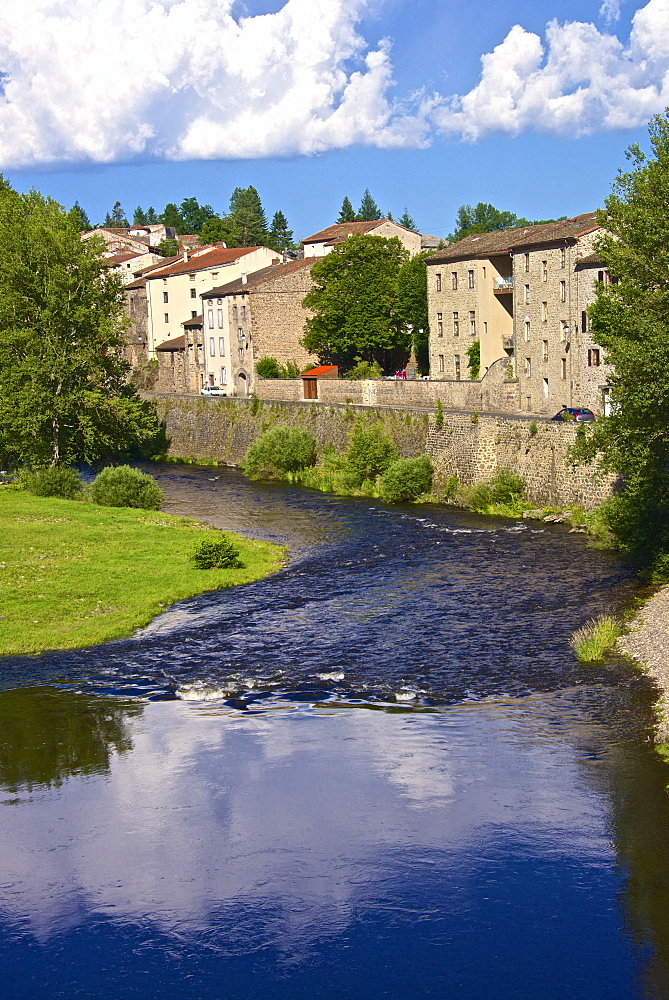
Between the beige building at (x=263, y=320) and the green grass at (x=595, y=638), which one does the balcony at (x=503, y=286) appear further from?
the green grass at (x=595, y=638)

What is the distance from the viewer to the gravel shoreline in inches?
898

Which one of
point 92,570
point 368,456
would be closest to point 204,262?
point 368,456

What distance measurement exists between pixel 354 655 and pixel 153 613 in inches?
312

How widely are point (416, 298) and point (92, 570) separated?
49.8m

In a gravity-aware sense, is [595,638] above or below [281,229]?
below

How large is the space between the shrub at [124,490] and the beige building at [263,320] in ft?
117

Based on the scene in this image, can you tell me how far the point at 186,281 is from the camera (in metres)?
100

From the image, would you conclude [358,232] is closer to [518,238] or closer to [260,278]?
[260,278]

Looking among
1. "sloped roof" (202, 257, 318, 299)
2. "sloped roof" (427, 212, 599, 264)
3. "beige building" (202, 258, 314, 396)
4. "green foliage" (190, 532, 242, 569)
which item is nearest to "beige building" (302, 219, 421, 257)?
"sloped roof" (202, 257, 318, 299)

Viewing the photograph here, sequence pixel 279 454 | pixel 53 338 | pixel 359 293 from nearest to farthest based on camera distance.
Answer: pixel 53 338 < pixel 279 454 < pixel 359 293

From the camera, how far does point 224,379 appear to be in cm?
9044

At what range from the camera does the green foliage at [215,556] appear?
3753cm

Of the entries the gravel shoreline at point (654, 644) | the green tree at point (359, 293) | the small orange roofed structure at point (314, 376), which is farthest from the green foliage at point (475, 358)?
the gravel shoreline at point (654, 644)

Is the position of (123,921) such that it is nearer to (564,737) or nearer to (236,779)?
(236,779)
